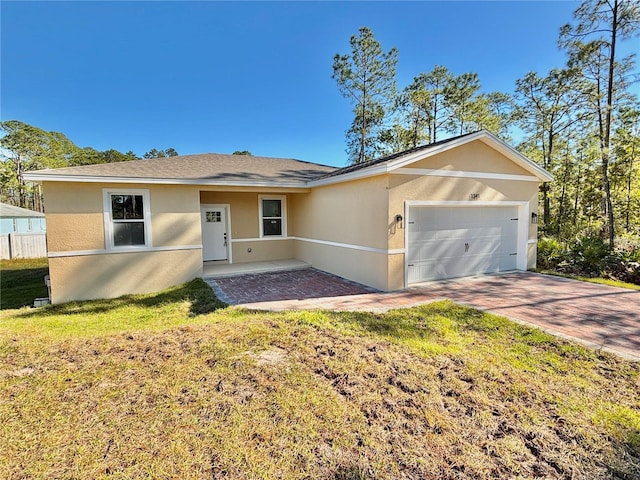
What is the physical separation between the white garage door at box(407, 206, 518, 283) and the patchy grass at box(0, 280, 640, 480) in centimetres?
333

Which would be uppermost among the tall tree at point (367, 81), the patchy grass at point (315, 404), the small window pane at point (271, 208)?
the tall tree at point (367, 81)

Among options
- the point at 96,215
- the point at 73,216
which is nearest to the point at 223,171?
the point at 96,215

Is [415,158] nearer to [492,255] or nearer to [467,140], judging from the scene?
[467,140]

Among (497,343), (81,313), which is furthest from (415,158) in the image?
(81,313)

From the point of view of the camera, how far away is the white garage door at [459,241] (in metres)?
8.19

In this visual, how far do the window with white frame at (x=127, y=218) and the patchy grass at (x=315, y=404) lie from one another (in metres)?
3.67

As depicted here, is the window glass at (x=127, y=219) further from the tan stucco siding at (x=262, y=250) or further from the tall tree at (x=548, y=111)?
the tall tree at (x=548, y=111)

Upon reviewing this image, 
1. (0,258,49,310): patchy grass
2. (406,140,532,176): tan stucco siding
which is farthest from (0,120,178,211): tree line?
(406,140,532,176): tan stucco siding

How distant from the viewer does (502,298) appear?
6.89 meters

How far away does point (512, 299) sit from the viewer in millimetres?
6801

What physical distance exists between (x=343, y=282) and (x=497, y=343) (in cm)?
464

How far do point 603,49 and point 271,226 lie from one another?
16062 mm

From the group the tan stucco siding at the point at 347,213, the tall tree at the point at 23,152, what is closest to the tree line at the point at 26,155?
the tall tree at the point at 23,152

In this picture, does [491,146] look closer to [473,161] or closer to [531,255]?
[473,161]
